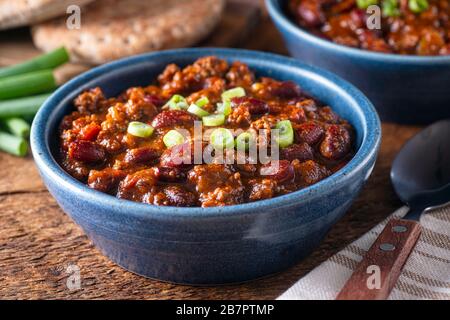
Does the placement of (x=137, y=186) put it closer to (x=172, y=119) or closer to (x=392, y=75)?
(x=172, y=119)

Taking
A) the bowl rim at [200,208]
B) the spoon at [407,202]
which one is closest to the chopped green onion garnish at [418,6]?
the spoon at [407,202]

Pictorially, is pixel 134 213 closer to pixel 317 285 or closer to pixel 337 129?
pixel 317 285

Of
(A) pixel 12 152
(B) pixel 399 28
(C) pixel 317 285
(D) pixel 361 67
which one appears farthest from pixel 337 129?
(A) pixel 12 152

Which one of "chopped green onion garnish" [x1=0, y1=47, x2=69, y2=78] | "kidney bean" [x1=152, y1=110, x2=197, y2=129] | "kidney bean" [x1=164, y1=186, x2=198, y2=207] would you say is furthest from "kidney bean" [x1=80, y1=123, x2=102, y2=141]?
"chopped green onion garnish" [x1=0, y1=47, x2=69, y2=78]

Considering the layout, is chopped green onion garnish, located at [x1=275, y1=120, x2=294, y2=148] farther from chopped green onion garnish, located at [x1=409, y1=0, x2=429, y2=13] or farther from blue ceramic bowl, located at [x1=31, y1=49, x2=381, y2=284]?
chopped green onion garnish, located at [x1=409, y1=0, x2=429, y2=13]

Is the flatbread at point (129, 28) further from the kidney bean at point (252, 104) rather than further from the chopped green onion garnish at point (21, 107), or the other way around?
the kidney bean at point (252, 104)

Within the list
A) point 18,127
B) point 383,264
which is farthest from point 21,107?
point 383,264
